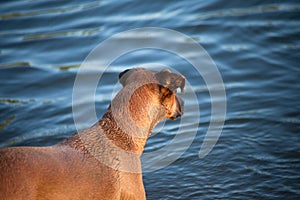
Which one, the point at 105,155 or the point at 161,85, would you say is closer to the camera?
the point at 105,155

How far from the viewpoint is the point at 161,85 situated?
5496 millimetres

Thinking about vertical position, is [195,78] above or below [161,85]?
below

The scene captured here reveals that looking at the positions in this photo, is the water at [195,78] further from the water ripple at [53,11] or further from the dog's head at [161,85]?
the dog's head at [161,85]

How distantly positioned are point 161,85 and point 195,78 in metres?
4.86

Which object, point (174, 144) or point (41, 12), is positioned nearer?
point (174, 144)

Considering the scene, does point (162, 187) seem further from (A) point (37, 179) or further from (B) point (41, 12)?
(B) point (41, 12)

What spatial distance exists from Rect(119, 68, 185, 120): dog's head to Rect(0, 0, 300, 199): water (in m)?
1.68

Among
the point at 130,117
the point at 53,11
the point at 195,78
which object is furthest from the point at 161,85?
the point at 53,11

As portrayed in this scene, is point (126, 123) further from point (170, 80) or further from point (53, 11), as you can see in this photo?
point (53, 11)

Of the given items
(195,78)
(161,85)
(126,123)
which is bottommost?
(195,78)

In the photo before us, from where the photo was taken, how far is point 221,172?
7.34m

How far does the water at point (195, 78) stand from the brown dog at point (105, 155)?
1.63m

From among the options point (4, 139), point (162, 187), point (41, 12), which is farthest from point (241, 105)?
point (41, 12)

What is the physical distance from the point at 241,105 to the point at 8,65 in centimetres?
547
